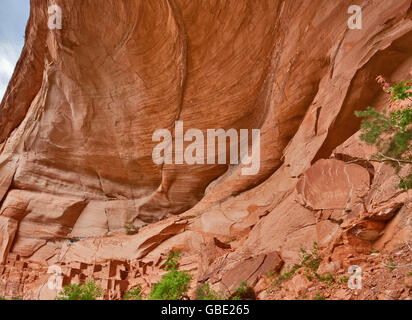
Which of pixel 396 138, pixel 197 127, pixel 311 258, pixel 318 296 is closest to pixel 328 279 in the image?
pixel 318 296

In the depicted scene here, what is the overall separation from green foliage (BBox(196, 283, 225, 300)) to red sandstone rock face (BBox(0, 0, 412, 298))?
1.42 feet

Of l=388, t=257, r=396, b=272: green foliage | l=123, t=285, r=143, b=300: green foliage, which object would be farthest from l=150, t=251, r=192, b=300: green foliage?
l=388, t=257, r=396, b=272: green foliage

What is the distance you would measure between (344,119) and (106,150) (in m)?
Result: 10.7

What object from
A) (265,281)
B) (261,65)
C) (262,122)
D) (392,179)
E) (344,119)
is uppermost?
(261,65)

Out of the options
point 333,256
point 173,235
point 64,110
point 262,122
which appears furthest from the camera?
point 64,110

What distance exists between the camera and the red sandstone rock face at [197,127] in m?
6.60

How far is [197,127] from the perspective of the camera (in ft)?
38.8

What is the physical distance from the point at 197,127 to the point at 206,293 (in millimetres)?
6834

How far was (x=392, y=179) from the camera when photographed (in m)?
5.36

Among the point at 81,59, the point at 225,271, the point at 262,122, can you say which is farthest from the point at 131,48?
the point at 225,271

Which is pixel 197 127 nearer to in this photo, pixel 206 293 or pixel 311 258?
pixel 206 293

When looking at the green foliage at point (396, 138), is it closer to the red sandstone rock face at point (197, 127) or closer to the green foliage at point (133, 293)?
the red sandstone rock face at point (197, 127)

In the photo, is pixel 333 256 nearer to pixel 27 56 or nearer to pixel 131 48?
Result: pixel 131 48

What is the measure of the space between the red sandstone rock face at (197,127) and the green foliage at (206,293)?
1.42 feet
